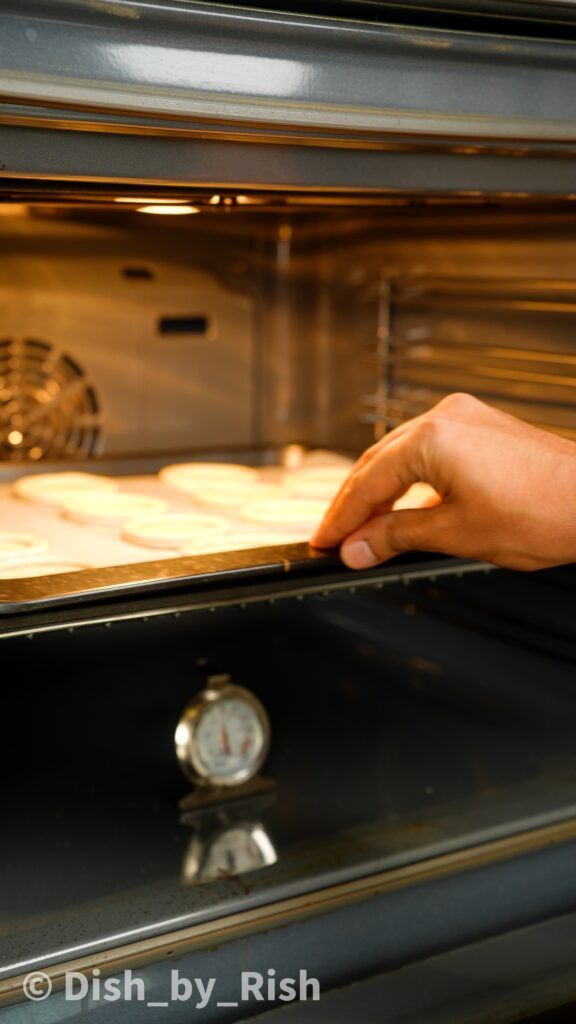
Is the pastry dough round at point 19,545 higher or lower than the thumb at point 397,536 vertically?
higher

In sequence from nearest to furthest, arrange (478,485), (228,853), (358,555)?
(478,485) < (358,555) < (228,853)

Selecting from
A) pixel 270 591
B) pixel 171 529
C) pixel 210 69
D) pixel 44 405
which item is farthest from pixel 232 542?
pixel 210 69

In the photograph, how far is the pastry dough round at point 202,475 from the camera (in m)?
1.66

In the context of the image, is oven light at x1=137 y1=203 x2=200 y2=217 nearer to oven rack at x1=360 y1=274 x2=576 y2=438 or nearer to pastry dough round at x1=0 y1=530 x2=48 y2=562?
pastry dough round at x1=0 y1=530 x2=48 y2=562

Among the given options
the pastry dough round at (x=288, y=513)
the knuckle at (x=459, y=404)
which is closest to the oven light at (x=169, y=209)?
the knuckle at (x=459, y=404)

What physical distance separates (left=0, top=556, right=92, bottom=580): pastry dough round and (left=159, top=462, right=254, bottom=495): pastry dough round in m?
0.37

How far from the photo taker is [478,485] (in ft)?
3.26

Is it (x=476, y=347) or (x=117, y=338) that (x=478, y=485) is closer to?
(x=476, y=347)

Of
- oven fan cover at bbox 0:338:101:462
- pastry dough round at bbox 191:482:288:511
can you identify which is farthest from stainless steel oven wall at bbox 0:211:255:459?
pastry dough round at bbox 191:482:288:511

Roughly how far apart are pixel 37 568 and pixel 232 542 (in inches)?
9.2

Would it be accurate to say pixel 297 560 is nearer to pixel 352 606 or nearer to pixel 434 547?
pixel 434 547

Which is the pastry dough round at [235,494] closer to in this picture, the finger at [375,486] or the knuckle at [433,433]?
the finger at [375,486]

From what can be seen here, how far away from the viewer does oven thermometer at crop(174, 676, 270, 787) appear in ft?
4.29

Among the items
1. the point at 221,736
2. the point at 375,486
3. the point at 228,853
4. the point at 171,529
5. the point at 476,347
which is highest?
the point at 476,347
